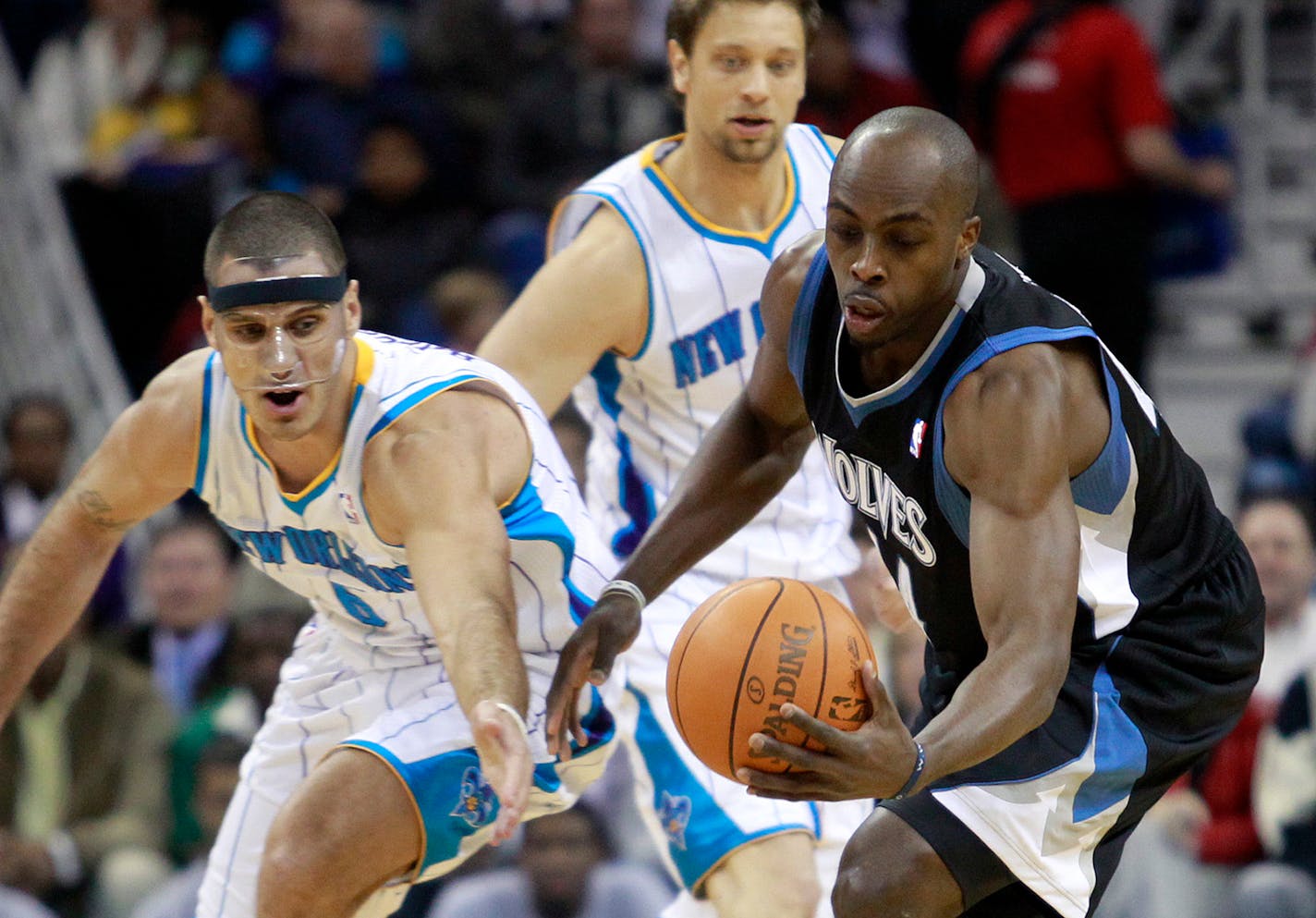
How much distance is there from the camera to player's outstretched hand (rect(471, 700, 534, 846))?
3682 mm

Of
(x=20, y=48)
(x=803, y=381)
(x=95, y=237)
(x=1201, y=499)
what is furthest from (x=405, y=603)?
(x=20, y=48)

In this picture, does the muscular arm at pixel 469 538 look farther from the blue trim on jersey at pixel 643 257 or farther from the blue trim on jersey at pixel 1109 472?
the blue trim on jersey at pixel 1109 472

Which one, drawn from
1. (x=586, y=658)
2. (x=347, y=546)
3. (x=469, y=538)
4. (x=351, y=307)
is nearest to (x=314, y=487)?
(x=347, y=546)

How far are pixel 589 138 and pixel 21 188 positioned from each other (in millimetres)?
2707

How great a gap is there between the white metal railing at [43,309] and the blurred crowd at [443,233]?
352 mm

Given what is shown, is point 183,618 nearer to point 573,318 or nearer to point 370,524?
point 573,318

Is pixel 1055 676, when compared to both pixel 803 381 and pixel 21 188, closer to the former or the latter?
pixel 803 381

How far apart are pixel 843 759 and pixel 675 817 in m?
1.81

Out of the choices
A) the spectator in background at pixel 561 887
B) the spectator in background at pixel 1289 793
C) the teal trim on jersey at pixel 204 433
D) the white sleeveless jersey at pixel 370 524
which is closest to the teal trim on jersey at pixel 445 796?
the white sleeveless jersey at pixel 370 524

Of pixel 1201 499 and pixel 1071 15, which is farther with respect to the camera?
Answer: pixel 1071 15

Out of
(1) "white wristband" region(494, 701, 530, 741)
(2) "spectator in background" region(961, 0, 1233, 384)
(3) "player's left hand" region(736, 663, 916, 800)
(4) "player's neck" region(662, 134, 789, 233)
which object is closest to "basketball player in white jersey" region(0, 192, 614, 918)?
(1) "white wristband" region(494, 701, 530, 741)

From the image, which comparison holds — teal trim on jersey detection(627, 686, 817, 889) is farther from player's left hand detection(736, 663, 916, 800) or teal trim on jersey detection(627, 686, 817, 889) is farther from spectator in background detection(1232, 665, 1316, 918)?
spectator in background detection(1232, 665, 1316, 918)

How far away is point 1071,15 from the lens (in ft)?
29.6

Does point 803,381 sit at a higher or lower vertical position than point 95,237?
higher
